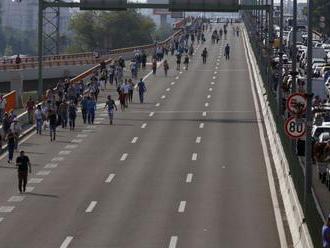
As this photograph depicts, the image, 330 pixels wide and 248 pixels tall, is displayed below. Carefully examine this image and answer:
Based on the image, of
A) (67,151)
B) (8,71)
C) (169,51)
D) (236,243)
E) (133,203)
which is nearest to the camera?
(236,243)

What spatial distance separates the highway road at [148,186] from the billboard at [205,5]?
232 inches

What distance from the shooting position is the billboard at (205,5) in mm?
59375

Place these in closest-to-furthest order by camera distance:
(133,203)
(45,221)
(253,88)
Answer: (45,221) < (133,203) < (253,88)

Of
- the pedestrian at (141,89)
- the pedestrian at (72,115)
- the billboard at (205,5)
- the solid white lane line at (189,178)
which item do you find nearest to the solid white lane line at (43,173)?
the solid white lane line at (189,178)

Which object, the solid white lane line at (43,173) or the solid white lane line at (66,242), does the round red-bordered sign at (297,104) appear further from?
the solid white lane line at (43,173)

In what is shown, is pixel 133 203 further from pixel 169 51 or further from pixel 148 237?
pixel 169 51

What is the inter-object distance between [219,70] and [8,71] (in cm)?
1575

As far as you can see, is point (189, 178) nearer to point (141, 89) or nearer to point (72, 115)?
point (72, 115)

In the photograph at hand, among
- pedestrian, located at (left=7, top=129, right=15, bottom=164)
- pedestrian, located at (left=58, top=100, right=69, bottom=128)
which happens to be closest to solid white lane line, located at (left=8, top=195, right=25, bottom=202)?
pedestrian, located at (left=7, top=129, right=15, bottom=164)

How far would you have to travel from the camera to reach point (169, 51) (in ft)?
365

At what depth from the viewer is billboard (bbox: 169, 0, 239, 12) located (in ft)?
195

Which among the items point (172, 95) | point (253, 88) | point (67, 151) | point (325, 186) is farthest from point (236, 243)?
point (253, 88)

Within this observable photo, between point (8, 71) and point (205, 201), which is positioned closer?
point (205, 201)

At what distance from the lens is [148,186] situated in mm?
32156
